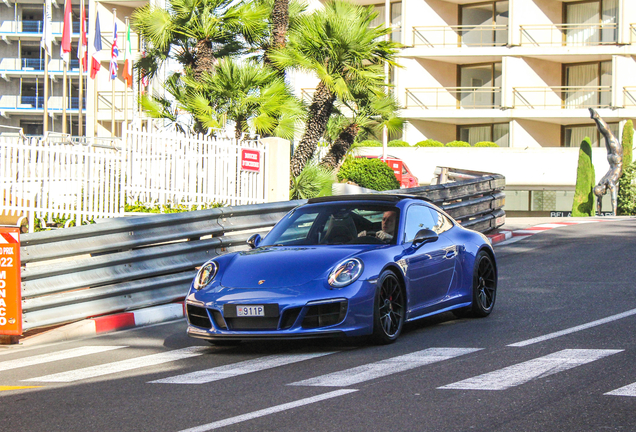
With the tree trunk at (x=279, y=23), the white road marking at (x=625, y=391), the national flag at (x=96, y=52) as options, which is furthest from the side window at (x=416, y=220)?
the national flag at (x=96, y=52)

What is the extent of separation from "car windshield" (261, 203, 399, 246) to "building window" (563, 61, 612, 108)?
129ft

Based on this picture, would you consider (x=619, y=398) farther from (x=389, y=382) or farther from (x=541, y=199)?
(x=541, y=199)

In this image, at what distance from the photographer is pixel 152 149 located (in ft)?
53.8

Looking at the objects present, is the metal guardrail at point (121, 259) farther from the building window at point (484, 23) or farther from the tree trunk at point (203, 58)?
the building window at point (484, 23)

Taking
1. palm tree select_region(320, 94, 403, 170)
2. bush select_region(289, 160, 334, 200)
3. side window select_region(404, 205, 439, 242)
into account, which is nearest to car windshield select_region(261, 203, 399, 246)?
side window select_region(404, 205, 439, 242)

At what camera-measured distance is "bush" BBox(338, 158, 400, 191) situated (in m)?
30.8

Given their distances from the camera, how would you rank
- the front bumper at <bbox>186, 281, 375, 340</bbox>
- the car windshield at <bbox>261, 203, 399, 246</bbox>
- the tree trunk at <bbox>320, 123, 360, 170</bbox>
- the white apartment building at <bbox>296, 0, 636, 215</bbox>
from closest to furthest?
the front bumper at <bbox>186, 281, 375, 340</bbox>, the car windshield at <bbox>261, 203, 399, 246</bbox>, the tree trunk at <bbox>320, 123, 360, 170</bbox>, the white apartment building at <bbox>296, 0, 636, 215</bbox>

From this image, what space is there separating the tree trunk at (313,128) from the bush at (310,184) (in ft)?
1.26

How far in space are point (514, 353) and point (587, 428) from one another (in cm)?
227

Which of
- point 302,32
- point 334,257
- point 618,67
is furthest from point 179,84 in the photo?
point 618,67

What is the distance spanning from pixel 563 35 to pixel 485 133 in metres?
6.59

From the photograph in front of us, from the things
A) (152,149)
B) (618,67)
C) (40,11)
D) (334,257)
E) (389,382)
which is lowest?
(389,382)

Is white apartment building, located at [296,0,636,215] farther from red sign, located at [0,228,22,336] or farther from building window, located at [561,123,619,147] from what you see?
red sign, located at [0,228,22,336]

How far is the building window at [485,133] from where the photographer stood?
47.4 m
